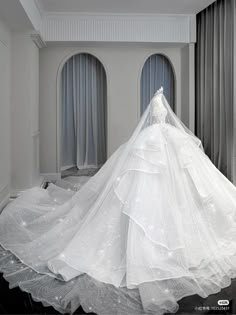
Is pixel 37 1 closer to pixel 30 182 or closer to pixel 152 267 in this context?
pixel 30 182

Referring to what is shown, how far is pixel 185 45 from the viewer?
678cm

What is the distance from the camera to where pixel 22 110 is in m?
5.50

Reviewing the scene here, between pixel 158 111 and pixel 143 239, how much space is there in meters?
1.07

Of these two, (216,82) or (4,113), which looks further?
(216,82)

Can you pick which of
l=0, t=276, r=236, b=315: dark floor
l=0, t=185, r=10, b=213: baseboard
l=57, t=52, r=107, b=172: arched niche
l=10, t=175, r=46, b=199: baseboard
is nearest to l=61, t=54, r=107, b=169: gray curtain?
l=57, t=52, r=107, b=172: arched niche

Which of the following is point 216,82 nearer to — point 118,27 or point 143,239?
point 118,27

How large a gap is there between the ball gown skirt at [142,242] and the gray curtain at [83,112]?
15.1ft

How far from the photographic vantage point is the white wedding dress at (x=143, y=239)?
2.53 meters

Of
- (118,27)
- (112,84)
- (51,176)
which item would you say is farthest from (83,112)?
(118,27)

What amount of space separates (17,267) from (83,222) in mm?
599

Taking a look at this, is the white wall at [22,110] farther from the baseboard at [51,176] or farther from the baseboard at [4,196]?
the baseboard at [51,176]

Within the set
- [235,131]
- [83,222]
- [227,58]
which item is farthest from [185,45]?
[83,222]

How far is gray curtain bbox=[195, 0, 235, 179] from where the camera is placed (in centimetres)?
579

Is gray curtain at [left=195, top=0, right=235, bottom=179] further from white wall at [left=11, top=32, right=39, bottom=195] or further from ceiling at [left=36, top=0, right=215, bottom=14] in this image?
white wall at [left=11, top=32, right=39, bottom=195]
